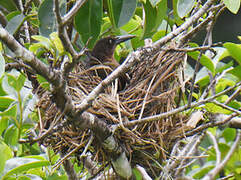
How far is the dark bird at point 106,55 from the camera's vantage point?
356 cm

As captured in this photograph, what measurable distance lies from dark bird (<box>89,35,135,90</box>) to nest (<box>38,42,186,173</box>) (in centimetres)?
22

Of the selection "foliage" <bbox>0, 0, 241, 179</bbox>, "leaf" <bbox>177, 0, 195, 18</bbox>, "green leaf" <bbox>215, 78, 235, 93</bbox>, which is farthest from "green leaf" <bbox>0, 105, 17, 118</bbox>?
"green leaf" <bbox>215, 78, 235, 93</bbox>

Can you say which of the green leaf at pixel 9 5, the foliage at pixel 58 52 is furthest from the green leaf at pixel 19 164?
the green leaf at pixel 9 5

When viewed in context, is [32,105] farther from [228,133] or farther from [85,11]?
[228,133]

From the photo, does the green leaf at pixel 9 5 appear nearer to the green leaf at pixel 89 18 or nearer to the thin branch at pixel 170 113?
the green leaf at pixel 89 18

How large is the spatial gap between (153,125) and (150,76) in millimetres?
423

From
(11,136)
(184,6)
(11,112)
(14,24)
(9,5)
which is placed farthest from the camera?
(9,5)

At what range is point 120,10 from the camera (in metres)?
2.49

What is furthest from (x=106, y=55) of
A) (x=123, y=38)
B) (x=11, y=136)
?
(x=11, y=136)

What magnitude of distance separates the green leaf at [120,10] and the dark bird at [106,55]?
96cm

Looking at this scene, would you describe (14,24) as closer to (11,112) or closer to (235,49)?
(11,112)

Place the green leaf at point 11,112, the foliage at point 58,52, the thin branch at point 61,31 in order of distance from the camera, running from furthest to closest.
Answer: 1. the green leaf at point 11,112
2. the foliage at point 58,52
3. the thin branch at point 61,31

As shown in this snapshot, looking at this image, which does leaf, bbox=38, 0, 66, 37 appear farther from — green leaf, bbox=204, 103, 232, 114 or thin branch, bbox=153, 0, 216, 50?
green leaf, bbox=204, 103, 232, 114

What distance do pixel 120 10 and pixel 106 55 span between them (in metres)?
1.45
